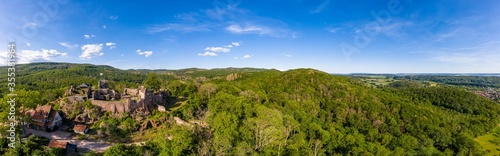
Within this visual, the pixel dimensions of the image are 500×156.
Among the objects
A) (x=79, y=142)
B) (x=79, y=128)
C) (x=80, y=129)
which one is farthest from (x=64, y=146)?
(x=79, y=128)

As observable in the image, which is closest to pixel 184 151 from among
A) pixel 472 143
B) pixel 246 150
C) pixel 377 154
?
pixel 246 150

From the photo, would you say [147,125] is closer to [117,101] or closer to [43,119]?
[117,101]

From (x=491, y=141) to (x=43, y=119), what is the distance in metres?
103

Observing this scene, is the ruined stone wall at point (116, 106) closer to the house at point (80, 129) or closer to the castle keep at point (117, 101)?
the castle keep at point (117, 101)

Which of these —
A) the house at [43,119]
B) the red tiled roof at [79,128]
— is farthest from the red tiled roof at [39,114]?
the red tiled roof at [79,128]

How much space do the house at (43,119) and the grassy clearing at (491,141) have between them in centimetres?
8952

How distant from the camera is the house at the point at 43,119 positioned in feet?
121

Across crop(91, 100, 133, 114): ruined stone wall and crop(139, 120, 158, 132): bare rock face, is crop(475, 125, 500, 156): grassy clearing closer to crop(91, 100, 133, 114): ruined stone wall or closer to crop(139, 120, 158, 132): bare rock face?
crop(139, 120, 158, 132): bare rock face

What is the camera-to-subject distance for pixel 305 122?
165ft

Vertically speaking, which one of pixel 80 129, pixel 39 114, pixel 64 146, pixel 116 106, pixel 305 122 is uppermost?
pixel 116 106

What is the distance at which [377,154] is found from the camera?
41.9 metres

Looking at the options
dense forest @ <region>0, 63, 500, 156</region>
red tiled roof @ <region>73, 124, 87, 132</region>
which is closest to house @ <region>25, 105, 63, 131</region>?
red tiled roof @ <region>73, 124, 87, 132</region>

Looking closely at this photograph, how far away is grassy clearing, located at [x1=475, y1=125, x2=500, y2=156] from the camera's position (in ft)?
201

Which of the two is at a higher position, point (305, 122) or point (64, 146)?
point (64, 146)
